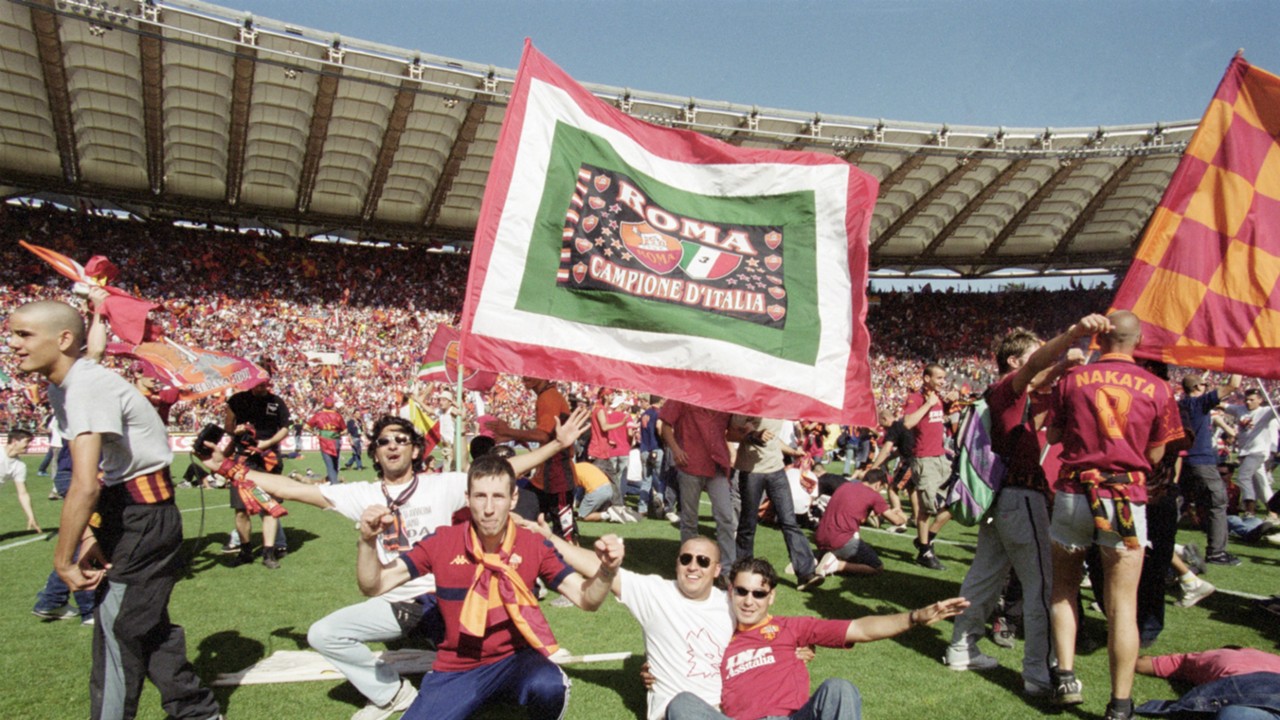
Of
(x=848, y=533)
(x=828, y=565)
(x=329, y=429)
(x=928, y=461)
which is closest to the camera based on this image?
(x=828, y=565)

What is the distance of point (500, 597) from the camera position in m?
3.17

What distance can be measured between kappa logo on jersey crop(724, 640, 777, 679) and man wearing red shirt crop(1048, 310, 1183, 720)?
1.63 m

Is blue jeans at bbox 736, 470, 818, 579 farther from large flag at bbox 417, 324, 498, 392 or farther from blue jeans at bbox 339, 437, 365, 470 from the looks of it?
blue jeans at bbox 339, 437, 365, 470

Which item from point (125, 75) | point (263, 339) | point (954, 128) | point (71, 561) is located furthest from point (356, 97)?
point (71, 561)

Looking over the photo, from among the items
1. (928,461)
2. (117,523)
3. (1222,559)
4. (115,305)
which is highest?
(115,305)

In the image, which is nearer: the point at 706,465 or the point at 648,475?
the point at 706,465

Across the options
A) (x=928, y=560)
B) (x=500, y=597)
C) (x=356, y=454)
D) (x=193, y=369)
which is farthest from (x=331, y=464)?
(x=500, y=597)

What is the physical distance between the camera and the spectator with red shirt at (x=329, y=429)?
33.9 feet

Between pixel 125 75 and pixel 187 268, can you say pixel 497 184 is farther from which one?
pixel 187 268

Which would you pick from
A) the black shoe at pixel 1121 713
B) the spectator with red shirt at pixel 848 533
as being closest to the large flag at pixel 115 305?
the spectator with red shirt at pixel 848 533

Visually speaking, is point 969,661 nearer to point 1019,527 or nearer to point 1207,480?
point 1019,527

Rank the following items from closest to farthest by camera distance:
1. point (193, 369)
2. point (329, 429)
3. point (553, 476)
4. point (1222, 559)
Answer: point (553, 476)
point (1222, 559)
point (193, 369)
point (329, 429)

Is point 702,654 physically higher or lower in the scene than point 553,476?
lower

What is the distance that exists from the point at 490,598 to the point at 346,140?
928 inches
